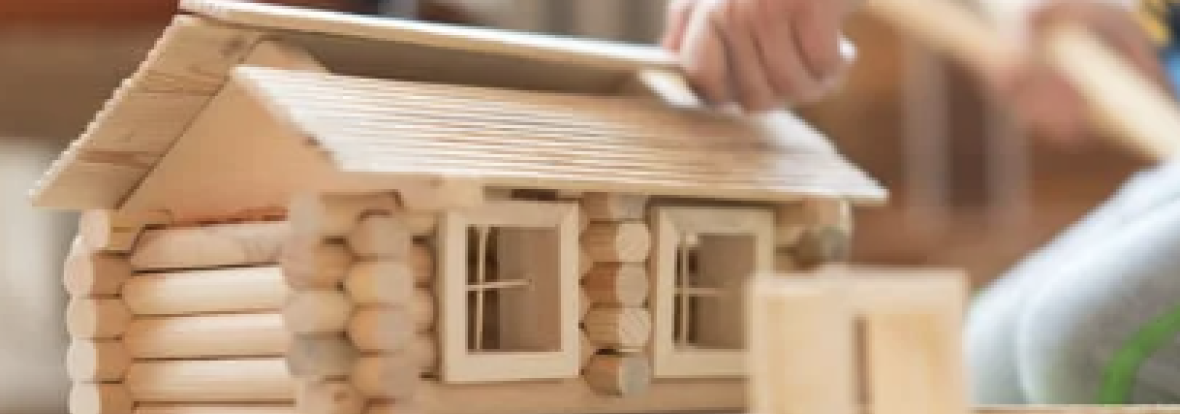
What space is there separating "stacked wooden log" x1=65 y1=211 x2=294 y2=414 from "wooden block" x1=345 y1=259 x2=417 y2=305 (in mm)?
62

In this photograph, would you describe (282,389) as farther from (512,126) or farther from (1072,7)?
(1072,7)

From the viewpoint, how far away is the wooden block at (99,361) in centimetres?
134

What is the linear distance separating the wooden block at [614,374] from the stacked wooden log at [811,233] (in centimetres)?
22

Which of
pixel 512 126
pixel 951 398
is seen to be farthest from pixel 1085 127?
pixel 951 398

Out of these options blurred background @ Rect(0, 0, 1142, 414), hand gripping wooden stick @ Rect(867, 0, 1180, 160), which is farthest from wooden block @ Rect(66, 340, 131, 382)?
blurred background @ Rect(0, 0, 1142, 414)

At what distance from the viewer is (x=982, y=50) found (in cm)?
304

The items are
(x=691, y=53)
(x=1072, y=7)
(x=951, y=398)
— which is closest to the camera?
(x=951, y=398)

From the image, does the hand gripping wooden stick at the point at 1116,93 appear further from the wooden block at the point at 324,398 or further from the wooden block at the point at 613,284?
the wooden block at the point at 324,398

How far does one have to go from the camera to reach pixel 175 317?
1.32 meters

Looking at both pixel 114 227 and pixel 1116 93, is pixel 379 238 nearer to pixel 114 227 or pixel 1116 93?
pixel 114 227

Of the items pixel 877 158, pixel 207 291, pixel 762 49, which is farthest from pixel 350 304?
pixel 877 158

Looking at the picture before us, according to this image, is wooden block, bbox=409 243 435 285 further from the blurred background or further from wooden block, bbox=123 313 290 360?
the blurred background

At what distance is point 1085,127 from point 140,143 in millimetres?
2090

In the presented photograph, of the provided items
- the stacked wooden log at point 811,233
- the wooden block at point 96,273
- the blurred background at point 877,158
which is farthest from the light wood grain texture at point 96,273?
the blurred background at point 877,158
